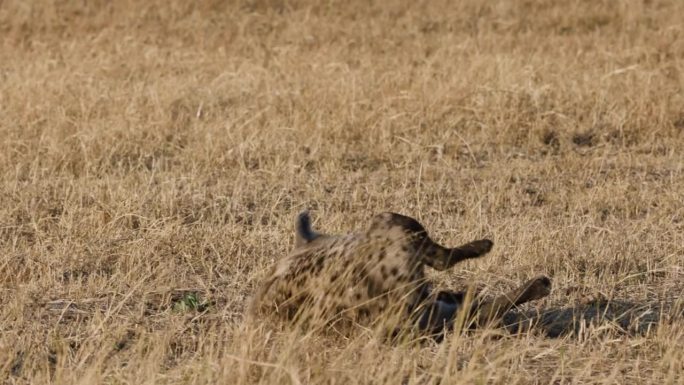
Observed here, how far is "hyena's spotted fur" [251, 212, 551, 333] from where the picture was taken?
188 inches

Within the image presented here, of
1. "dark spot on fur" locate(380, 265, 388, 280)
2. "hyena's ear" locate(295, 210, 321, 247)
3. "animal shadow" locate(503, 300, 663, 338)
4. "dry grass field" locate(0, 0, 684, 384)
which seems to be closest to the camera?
"dry grass field" locate(0, 0, 684, 384)

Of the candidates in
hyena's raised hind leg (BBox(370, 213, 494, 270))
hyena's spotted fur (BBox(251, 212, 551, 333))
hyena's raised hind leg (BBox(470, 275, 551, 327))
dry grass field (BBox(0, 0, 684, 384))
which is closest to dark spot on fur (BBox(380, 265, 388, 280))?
hyena's spotted fur (BBox(251, 212, 551, 333))

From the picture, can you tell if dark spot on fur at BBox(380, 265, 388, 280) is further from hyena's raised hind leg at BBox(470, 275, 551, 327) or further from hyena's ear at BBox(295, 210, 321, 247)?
hyena's ear at BBox(295, 210, 321, 247)

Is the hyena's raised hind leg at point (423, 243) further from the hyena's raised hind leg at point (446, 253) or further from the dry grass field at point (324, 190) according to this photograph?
the dry grass field at point (324, 190)

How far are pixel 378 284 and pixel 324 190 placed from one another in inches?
129

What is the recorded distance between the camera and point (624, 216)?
7.39m

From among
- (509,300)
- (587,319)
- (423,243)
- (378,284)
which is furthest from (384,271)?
(587,319)

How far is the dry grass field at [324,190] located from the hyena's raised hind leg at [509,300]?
12 cm

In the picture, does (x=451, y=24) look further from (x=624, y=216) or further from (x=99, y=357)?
(x=99, y=357)

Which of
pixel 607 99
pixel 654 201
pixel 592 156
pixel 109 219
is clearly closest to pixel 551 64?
pixel 607 99

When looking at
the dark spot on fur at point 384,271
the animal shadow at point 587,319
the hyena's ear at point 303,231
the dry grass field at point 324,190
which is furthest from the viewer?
the hyena's ear at point 303,231

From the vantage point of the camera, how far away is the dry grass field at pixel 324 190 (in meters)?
4.69

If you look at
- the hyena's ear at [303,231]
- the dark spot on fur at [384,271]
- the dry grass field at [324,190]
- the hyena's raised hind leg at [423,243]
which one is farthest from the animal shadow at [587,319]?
the hyena's ear at [303,231]

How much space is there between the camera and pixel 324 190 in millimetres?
8047
